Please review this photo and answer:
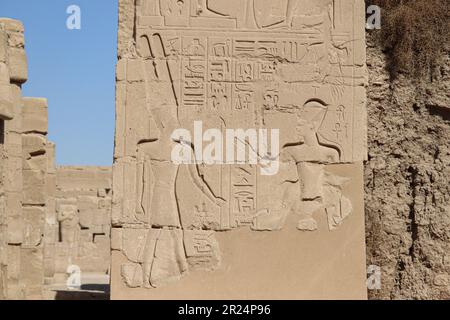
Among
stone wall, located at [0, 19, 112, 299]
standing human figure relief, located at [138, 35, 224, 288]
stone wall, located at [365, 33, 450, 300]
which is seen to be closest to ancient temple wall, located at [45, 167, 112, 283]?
stone wall, located at [0, 19, 112, 299]

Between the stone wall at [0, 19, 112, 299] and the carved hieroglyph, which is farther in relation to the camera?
the stone wall at [0, 19, 112, 299]

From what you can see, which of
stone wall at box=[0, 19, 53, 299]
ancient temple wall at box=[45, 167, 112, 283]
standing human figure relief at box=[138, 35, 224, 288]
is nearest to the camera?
standing human figure relief at box=[138, 35, 224, 288]

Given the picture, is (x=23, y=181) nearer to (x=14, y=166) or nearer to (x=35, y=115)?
(x=35, y=115)

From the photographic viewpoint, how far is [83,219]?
2352 cm

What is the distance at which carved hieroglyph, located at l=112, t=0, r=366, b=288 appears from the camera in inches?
271

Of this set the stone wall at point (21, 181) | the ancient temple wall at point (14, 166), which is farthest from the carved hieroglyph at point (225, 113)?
the ancient temple wall at point (14, 166)

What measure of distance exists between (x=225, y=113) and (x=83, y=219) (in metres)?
17.1

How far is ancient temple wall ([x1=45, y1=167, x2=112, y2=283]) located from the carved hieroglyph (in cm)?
1607

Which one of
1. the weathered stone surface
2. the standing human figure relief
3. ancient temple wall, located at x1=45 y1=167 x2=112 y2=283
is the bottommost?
ancient temple wall, located at x1=45 y1=167 x2=112 y2=283

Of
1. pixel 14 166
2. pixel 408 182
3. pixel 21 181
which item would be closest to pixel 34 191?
pixel 21 181

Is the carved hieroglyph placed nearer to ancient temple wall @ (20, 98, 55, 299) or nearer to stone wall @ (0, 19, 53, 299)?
stone wall @ (0, 19, 53, 299)

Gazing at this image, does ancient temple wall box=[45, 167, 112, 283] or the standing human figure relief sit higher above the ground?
the standing human figure relief

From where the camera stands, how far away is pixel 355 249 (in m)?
7.01
